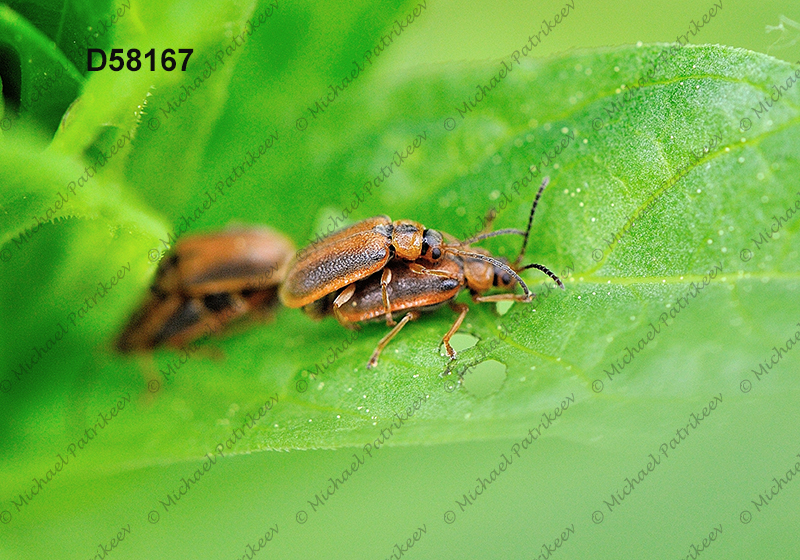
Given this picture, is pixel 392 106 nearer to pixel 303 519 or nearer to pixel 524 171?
pixel 524 171

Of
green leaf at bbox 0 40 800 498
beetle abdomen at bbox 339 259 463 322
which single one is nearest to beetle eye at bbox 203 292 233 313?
green leaf at bbox 0 40 800 498

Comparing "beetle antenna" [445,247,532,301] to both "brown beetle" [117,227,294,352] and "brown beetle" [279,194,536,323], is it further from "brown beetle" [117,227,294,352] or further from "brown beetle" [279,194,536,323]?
"brown beetle" [117,227,294,352]

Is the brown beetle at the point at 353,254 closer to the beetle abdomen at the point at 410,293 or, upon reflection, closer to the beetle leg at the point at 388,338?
the beetle abdomen at the point at 410,293

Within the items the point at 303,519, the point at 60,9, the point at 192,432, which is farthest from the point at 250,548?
the point at 60,9

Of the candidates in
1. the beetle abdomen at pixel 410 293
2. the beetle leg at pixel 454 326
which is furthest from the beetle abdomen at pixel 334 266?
the beetle leg at pixel 454 326

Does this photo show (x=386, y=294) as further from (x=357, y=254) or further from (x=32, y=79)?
(x=32, y=79)

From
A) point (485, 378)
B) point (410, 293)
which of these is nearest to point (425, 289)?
point (410, 293)
